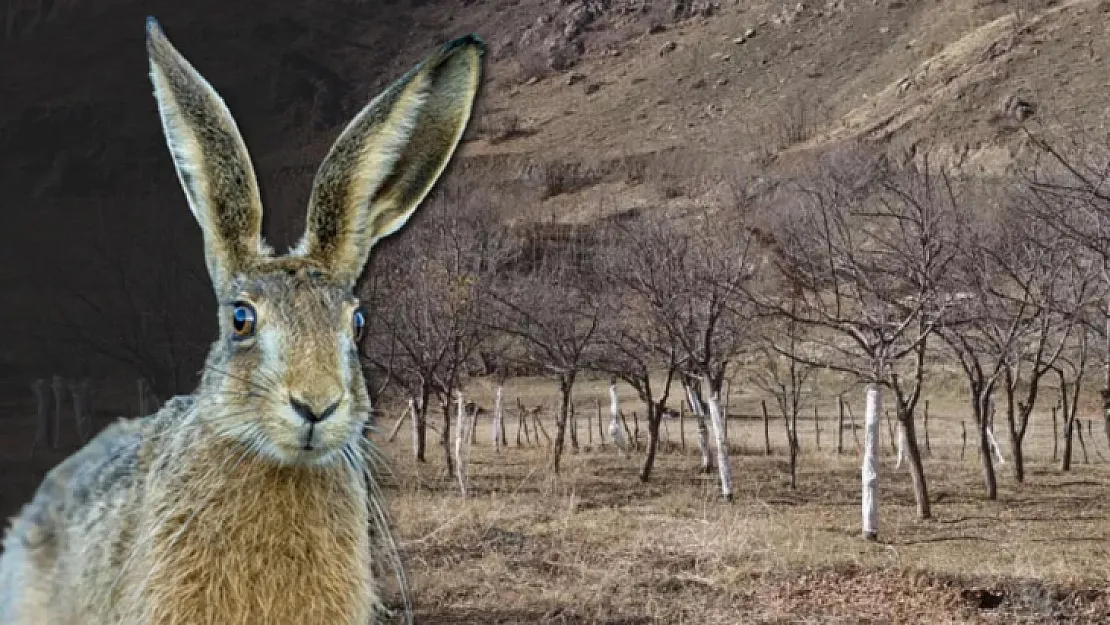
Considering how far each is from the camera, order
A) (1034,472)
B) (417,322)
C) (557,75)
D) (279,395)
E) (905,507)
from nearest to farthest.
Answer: (279,395), (905,507), (417,322), (1034,472), (557,75)

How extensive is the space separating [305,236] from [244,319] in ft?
0.51

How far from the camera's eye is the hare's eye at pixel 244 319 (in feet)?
5.50

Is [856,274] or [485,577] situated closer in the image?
[485,577]

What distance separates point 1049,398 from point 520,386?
18.1 meters

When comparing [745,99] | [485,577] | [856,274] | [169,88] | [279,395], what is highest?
[745,99]

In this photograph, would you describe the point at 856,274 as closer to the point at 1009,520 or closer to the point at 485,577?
the point at 1009,520

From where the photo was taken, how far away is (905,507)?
18.3m

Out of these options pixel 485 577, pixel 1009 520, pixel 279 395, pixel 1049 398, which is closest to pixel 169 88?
pixel 279 395

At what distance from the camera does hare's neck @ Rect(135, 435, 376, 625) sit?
1748 mm

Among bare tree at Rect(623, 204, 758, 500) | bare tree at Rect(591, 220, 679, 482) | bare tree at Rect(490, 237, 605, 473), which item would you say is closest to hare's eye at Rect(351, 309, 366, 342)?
bare tree at Rect(623, 204, 758, 500)

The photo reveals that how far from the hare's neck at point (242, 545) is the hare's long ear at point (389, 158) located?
35 cm

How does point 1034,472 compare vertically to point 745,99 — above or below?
below

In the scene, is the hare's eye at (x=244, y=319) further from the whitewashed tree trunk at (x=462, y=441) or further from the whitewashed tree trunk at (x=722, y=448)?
the whitewashed tree trunk at (x=722, y=448)

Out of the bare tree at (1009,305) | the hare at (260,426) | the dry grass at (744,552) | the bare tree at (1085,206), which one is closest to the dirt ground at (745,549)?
the dry grass at (744,552)
